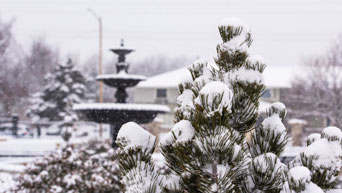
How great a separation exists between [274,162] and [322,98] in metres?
25.7

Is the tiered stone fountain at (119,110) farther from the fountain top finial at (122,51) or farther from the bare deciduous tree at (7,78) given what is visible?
the bare deciduous tree at (7,78)

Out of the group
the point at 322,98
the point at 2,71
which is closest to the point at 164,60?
the point at 2,71

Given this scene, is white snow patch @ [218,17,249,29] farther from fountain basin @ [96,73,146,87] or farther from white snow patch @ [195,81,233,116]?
fountain basin @ [96,73,146,87]

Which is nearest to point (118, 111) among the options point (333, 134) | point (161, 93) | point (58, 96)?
point (333, 134)

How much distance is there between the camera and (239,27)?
2.10 metres

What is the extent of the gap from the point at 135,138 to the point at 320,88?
85.6 feet

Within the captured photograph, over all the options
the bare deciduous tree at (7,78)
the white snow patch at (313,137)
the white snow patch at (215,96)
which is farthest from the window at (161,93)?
the white snow patch at (215,96)

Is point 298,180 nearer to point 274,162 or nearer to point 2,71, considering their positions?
point 274,162

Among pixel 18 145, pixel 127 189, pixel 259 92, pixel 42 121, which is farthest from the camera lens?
pixel 42 121

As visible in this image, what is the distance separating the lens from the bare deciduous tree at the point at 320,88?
989 inches

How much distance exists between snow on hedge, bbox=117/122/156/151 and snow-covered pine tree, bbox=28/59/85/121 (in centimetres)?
3666

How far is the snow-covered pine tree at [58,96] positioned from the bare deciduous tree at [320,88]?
2021cm

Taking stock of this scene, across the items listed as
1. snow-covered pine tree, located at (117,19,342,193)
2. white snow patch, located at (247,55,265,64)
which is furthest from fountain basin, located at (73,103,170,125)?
white snow patch, located at (247,55,265,64)

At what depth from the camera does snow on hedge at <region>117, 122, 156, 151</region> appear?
6.39 feet
